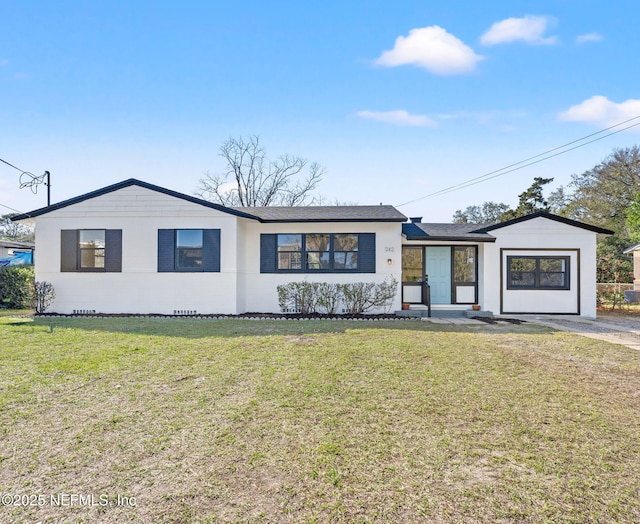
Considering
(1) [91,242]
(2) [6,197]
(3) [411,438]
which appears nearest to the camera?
(3) [411,438]

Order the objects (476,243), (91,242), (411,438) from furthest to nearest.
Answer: (476,243)
(91,242)
(411,438)

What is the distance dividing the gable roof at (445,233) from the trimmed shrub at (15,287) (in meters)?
12.9

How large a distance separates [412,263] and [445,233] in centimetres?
142

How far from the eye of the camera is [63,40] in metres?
11.8

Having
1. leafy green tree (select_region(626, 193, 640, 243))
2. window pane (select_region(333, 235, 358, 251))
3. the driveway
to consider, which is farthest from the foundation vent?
leafy green tree (select_region(626, 193, 640, 243))

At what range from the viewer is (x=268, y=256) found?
12133 millimetres

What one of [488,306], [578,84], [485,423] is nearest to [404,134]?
[578,84]

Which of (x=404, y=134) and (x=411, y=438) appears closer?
(x=411, y=438)

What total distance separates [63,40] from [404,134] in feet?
40.8

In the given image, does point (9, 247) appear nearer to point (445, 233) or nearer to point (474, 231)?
point (445, 233)

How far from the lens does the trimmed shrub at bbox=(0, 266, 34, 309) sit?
43.8 feet

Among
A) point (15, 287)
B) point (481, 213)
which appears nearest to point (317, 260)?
point (15, 287)

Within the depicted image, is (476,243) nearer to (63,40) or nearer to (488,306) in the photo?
(488,306)

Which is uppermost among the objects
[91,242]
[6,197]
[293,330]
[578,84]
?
[578,84]
